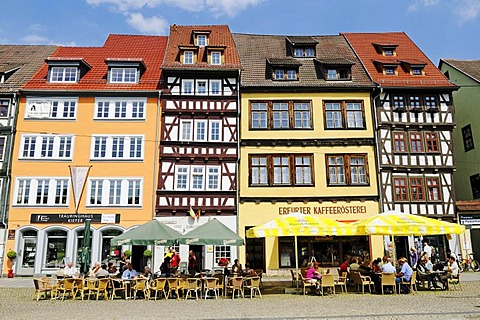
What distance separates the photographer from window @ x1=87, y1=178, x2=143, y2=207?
22828 millimetres

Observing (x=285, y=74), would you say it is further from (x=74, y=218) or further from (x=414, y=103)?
(x=74, y=218)

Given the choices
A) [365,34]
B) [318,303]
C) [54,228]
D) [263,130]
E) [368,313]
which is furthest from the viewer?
[365,34]

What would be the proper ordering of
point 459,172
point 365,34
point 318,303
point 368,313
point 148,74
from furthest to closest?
point 365,34
point 459,172
point 148,74
point 318,303
point 368,313

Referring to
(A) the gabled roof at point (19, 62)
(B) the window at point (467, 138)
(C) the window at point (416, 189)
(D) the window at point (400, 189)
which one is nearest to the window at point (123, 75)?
(A) the gabled roof at point (19, 62)

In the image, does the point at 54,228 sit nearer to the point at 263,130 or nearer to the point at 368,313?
the point at 263,130

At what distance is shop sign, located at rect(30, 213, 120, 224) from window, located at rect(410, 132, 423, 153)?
55.8 ft

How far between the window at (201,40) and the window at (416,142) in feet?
46.5

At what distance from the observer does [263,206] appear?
2306cm

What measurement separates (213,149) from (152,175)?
12.1ft

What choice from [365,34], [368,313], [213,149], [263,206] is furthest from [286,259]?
[365,34]

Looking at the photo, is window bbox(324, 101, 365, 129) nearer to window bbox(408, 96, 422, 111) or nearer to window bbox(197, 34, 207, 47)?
window bbox(408, 96, 422, 111)

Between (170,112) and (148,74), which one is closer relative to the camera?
(170,112)

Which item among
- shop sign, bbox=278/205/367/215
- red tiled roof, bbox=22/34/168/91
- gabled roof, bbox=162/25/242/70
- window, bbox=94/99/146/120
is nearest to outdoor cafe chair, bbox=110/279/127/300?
shop sign, bbox=278/205/367/215

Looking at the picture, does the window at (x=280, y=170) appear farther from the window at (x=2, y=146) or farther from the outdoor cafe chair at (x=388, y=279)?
the window at (x=2, y=146)
